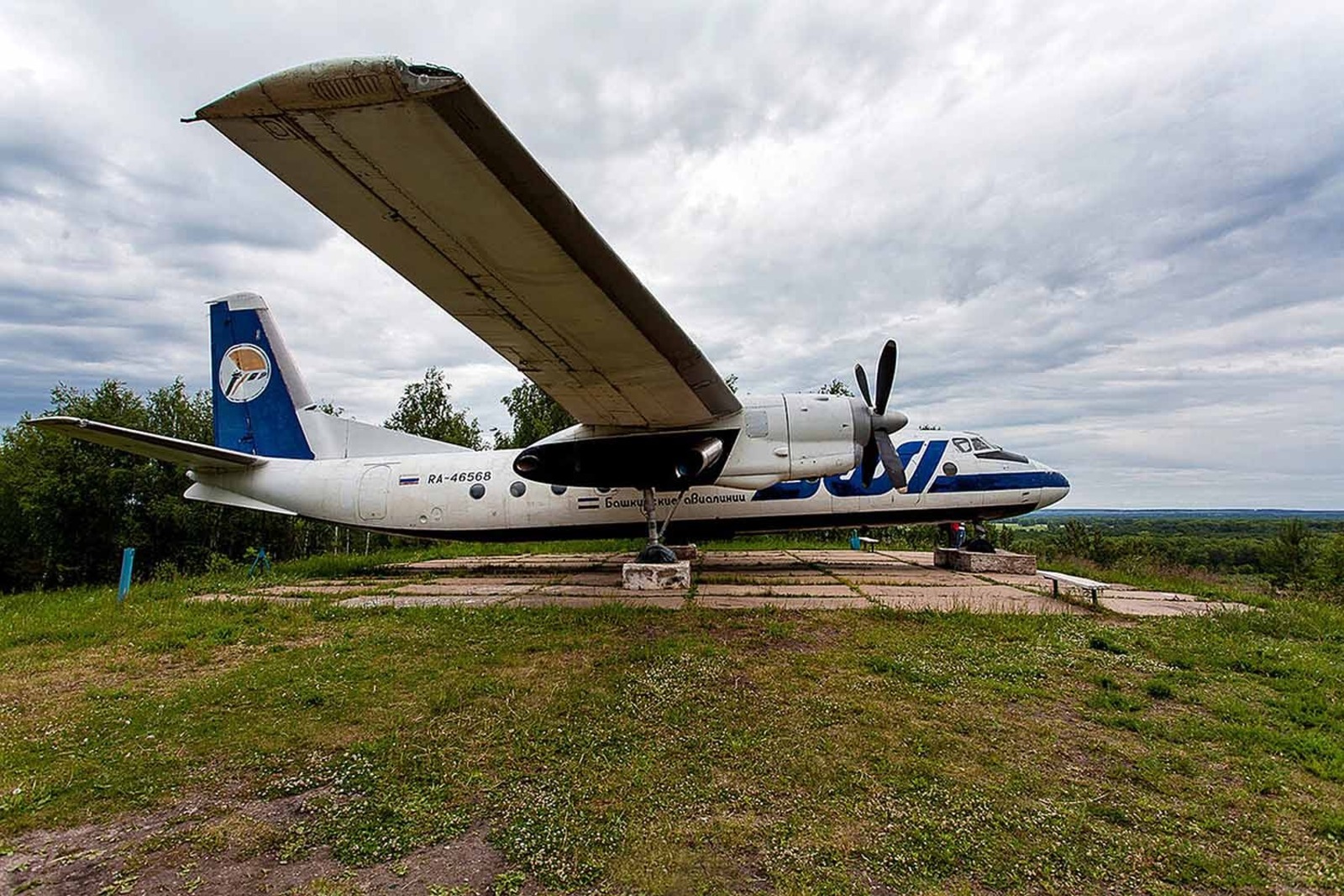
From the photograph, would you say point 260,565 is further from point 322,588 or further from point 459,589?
point 459,589

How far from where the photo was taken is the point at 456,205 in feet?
13.0

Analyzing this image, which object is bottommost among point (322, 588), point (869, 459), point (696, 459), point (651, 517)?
point (322, 588)

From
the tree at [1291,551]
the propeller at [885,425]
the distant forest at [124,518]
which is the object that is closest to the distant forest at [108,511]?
the distant forest at [124,518]

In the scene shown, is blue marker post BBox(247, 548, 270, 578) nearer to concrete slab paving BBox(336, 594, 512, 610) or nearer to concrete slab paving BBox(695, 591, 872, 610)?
concrete slab paving BBox(336, 594, 512, 610)

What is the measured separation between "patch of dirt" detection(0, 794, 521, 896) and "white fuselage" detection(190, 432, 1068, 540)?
362 inches

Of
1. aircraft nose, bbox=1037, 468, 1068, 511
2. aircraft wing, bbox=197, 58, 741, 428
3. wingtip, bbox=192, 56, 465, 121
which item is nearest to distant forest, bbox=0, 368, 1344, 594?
aircraft nose, bbox=1037, 468, 1068, 511

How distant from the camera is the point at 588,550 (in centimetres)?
1786

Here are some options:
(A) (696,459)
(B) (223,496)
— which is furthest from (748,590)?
(B) (223,496)

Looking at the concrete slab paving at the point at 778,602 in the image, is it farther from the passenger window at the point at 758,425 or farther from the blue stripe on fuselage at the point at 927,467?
the blue stripe on fuselage at the point at 927,467

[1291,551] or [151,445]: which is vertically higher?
[151,445]

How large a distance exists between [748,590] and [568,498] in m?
4.54

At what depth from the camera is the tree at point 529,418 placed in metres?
30.9

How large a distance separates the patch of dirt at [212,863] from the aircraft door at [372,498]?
9.70 metres

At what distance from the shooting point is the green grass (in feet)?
7.57
